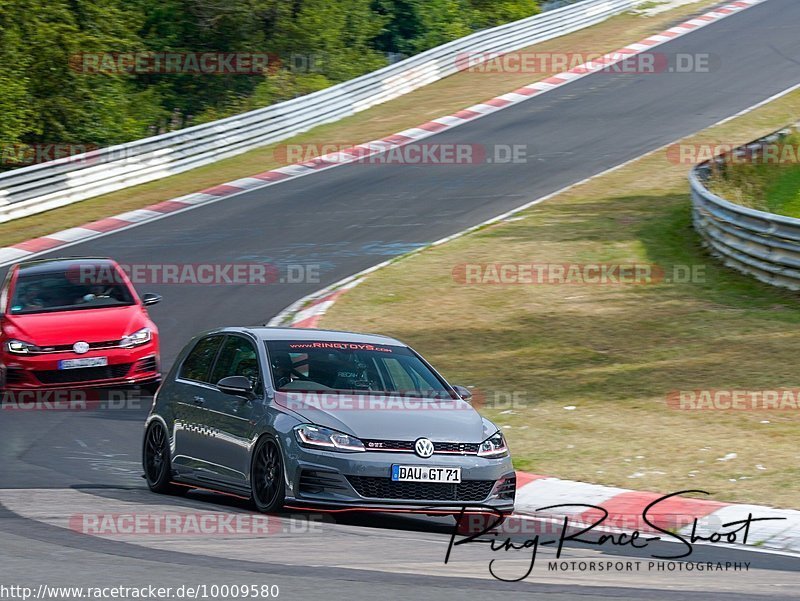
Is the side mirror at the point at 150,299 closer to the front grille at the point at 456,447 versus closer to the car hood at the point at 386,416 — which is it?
the car hood at the point at 386,416

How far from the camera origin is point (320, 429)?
918cm

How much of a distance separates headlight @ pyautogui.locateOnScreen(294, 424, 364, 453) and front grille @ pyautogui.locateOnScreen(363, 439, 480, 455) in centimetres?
8

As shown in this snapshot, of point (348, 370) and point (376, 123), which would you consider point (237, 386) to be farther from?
point (376, 123)

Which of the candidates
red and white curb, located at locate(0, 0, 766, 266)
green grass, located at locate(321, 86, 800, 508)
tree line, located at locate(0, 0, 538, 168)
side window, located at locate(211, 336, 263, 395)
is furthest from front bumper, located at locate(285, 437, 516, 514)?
tree line, located at locate(0, 0, 538, 168)

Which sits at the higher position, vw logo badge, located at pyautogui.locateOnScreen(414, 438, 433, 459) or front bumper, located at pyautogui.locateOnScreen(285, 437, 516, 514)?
vw logo badge, located at pyautogui.locateOnScreen(414, 438, 433, 459)

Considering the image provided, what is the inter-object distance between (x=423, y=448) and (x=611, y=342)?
26.5 feet

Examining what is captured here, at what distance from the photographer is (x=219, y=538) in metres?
8.45

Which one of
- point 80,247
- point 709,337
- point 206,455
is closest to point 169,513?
point 206,455

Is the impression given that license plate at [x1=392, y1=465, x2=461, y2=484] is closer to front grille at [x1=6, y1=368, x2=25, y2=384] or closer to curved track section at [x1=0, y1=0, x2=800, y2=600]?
curved track section at [x1=0, y1=0, x2=800, y2=600]

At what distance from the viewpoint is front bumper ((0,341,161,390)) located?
48.5 ft

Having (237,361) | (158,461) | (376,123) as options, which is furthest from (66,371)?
(376,123)

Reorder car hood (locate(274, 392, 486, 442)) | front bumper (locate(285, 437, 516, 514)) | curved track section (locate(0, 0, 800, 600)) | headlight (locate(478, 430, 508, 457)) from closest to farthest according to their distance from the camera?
curved track section (locate(0, 0, 800, 600))
front bumper (locate(285, 437, 516, 514))
car hood (locate(274, 392, 486, 442))
headlight (locate(478, 430, 508, 457))

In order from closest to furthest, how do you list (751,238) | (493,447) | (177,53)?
(493,447), (751,238), (177,53)

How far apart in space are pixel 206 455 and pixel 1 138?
2687 centimetres
